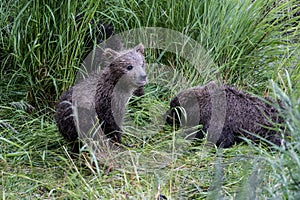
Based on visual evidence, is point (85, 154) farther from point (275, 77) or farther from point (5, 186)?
point (275, 77)

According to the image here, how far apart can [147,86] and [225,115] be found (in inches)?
36.3

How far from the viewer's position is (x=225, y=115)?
4039mm

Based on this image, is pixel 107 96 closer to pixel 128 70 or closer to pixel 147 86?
pixel 128 70

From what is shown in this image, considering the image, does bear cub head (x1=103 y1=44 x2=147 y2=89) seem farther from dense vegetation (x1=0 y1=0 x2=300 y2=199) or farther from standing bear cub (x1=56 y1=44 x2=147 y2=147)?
dense vegetation (x1=0 y1=0 x2=300 y2=199)

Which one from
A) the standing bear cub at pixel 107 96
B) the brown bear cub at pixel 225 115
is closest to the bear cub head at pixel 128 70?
the standing bear cub at pixel 107 96

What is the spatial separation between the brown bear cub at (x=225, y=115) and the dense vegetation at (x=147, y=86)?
132 millimetres

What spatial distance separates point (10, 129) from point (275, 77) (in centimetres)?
223

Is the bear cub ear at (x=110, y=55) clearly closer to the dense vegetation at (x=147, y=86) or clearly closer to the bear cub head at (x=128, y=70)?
the bear cub head at (x=128, y=70)

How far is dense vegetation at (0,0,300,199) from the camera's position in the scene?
10.8 ft

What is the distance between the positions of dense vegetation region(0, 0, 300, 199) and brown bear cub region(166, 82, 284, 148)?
132 millimetres

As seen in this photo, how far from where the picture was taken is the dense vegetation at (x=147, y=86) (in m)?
3.29

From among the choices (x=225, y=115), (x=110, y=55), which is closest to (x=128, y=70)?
(x=110, y=55)

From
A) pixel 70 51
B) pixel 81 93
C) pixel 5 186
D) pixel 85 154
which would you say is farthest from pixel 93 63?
pixel 5 186

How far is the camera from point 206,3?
191 inches
